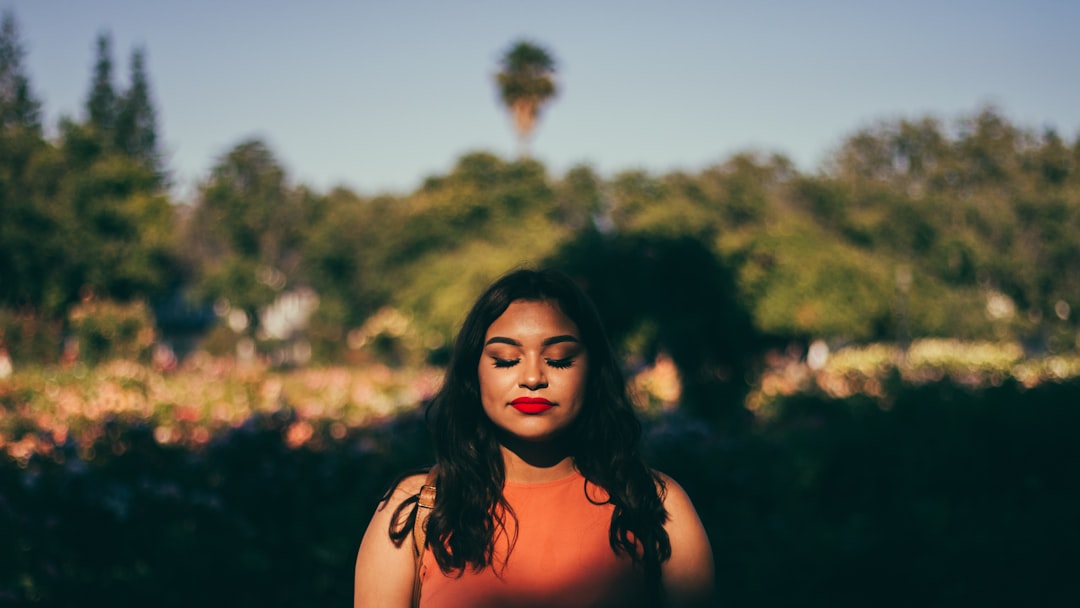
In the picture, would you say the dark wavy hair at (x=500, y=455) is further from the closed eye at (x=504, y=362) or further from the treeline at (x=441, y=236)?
the treeline at (x=441, y=236)

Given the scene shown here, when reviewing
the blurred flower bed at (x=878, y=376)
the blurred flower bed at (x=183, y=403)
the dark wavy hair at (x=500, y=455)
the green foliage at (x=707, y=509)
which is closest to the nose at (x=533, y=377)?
the dark wavy hair at (x=500, y=455)

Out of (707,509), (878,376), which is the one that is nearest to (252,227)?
(878,376)

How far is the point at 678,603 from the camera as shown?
5.51 feet

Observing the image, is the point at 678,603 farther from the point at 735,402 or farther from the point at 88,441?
the point at 735,402

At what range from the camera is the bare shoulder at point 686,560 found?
5.53 feet

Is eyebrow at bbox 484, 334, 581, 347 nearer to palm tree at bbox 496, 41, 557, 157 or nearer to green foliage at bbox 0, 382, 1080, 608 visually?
green foliage at bbox 0, 382, 1080, 608

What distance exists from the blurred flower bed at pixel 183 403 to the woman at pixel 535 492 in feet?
13.0

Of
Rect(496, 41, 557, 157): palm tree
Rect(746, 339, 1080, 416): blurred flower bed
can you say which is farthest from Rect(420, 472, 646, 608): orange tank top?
Rect(496, 41, 557, 157): palm tree

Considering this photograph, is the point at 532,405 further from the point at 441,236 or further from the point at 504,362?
the point at 441,236

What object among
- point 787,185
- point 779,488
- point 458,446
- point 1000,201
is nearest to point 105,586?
point 458,446

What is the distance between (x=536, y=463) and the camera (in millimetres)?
1784

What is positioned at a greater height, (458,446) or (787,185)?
(787,185)

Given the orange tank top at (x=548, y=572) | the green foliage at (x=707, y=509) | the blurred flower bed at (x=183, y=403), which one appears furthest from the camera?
the blurred flower bed at (x=183, y=403)

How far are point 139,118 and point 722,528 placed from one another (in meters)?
46.0
